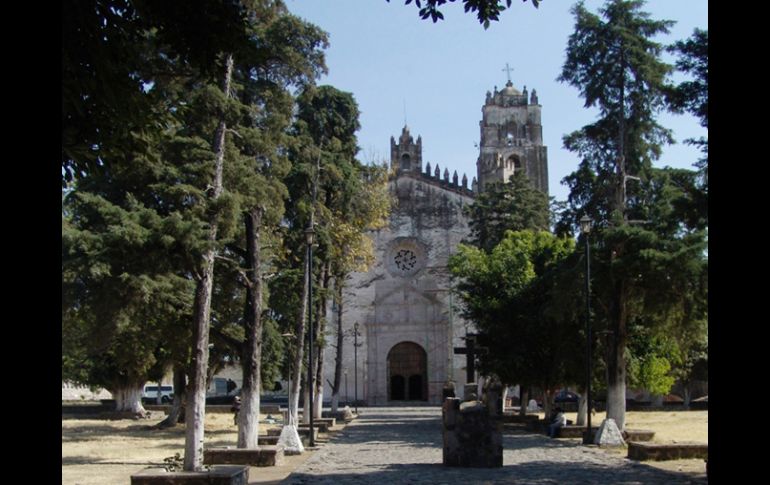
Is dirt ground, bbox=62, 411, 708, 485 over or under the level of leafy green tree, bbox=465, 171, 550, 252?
under

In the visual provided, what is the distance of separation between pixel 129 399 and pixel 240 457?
87.8ft

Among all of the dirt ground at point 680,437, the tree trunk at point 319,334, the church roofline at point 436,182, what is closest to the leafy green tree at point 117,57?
the dirt ground at point 680,437

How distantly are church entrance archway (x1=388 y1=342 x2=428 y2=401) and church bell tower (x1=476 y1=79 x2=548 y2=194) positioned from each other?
12.1 meters

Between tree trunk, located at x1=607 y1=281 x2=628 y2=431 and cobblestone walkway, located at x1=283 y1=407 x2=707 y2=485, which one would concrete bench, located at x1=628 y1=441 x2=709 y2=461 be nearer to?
cobblestone walkway, located at x1=283 y1=407 x2=707 y2=485

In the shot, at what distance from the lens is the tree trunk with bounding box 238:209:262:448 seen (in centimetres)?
1917

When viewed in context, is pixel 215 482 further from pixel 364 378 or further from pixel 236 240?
pixel 364 378

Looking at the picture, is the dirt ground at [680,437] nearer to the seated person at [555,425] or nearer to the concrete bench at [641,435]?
the concrete bench at [641,435]

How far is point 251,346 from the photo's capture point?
19.2 m

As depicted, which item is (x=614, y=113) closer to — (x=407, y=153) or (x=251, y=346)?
(x=251, y=346)

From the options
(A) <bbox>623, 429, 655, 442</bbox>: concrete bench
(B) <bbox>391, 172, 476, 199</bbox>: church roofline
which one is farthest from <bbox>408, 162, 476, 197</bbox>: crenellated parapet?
(A) <bbox>623, 429, 655, 442</bbox>: concrete bench

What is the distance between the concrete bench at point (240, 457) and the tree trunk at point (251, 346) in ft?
5.33

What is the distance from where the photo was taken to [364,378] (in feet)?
185
